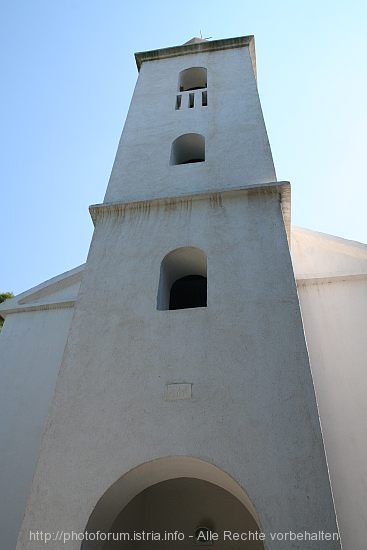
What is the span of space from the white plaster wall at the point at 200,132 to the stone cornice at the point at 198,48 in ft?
0.69

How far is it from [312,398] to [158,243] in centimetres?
348

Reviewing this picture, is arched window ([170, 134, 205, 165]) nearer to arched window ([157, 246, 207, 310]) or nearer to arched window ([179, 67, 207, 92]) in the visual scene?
arched window ([157, 246, 207, 310])

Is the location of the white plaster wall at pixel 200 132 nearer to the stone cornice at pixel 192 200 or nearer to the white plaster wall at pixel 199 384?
the stone cornice at pixel 192 200

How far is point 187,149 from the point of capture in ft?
33.6

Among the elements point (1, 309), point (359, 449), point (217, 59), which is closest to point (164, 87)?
point (217, 59)

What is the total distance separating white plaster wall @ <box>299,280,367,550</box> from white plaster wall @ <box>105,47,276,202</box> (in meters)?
2.55

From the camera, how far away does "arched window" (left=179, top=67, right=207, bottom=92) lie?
41.3 ft

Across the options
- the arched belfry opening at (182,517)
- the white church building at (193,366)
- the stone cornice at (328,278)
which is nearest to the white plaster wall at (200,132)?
the white church building at (193,366)

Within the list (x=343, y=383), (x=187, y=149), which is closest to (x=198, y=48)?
(x=187, y=149)

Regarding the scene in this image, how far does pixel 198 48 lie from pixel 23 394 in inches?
420

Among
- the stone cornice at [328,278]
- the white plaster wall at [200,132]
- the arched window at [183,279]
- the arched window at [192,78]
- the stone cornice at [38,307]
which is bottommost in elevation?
the arched window at [183,279]

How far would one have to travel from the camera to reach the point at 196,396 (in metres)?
5.27

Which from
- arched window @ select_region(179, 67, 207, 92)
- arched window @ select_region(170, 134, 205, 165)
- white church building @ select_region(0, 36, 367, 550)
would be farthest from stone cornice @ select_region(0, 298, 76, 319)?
arched window @ select_region(179, 67, 207, 92)

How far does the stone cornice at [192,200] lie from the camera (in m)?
7.36
